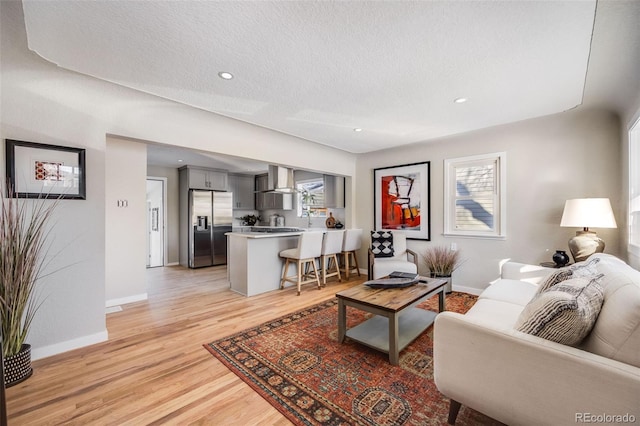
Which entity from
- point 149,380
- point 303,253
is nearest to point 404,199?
point 303,253

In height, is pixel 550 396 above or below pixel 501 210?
below

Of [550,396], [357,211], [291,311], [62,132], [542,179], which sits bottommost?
[291,311]

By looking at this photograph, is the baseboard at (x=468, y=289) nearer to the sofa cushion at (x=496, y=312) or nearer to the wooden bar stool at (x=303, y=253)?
the sofa cushion at (x=496, y=312)

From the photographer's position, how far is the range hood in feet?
16.1

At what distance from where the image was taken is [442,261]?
157 inches

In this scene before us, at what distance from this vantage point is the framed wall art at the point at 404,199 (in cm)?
443

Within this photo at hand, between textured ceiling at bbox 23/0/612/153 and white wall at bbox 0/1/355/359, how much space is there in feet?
0.79

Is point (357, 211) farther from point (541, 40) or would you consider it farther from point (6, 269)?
point (6, 269)

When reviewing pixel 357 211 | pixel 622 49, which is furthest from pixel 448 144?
pixel 622 49

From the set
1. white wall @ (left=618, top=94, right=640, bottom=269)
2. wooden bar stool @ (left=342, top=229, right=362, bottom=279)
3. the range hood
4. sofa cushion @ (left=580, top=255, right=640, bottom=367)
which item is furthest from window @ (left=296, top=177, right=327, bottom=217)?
sofa cushion @ (left=580, top=255, right=640, bottom=367)

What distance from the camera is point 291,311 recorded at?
3.26 m

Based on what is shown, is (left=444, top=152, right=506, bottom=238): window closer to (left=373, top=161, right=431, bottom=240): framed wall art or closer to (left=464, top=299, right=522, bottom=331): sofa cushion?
(left=373, top=161, right=431, bottom=240): framed wall art

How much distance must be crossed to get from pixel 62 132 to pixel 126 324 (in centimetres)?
199

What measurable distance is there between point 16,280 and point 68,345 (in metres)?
0.79
